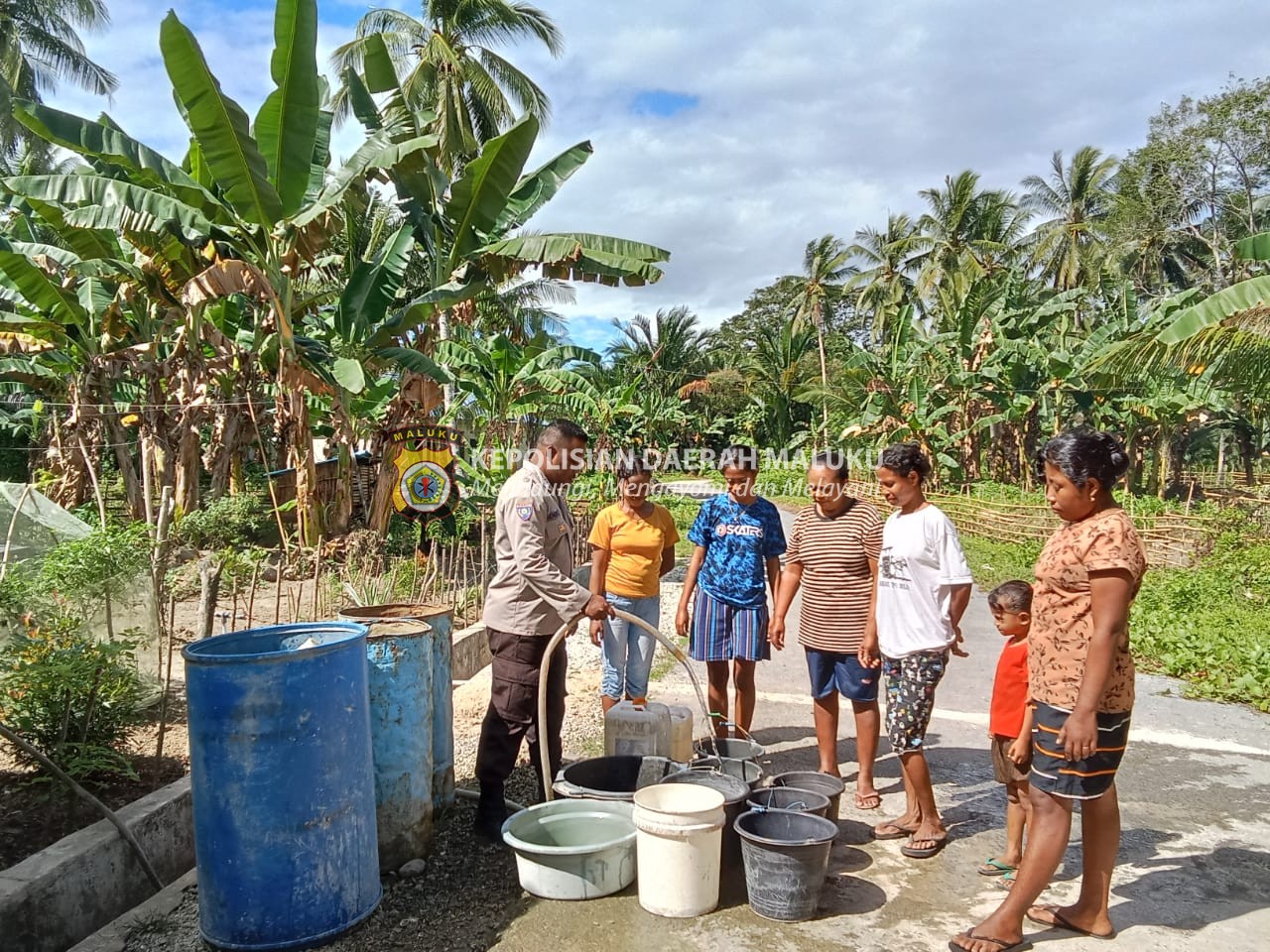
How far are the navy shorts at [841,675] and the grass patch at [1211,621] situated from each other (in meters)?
3.65

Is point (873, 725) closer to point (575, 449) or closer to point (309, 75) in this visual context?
point (575, 449)

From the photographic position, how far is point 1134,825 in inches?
159

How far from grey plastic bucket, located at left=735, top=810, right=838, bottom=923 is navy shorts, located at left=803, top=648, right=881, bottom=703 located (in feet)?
3.29

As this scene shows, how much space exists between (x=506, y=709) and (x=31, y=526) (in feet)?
10.8

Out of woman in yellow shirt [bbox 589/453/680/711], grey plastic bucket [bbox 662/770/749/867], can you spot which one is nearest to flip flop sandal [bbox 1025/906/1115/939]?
grey plastic bucket [bbox 662/770/749/867]

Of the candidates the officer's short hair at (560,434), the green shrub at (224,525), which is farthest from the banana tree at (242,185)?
the officer's short hair at (560,434)

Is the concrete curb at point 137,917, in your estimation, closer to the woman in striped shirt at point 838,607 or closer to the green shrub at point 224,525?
the woman in striped shirt at point 838,607

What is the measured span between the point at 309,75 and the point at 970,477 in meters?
17.6

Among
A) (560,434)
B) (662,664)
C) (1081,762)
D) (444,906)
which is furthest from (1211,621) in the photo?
(444,906)

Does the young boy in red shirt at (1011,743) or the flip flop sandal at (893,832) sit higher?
the young boy in red shirt at (1011,743)

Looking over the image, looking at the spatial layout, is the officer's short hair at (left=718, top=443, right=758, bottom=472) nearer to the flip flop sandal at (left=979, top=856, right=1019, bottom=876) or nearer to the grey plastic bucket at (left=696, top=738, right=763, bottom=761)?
the grey plastic bucket at (left=696, top=738, right=763, bottom=761)

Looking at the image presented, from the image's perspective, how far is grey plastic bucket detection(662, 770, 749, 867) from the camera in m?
3.45

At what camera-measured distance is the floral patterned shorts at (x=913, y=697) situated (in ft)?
12.1

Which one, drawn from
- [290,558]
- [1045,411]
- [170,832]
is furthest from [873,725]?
[1045,411]
